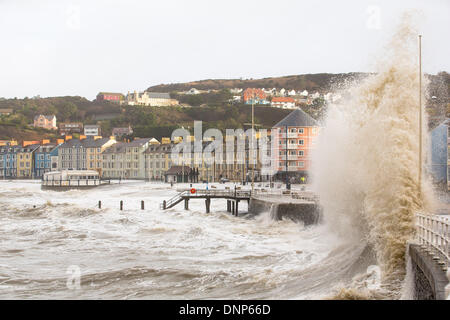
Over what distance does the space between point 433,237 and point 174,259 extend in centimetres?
1087

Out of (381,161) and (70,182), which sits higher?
(381,161)

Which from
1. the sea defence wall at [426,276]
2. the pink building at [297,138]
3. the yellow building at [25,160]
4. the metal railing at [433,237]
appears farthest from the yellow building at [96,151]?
the sea defence wall at [426,276]

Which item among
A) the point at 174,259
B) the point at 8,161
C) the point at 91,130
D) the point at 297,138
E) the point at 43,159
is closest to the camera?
the point at 174,259

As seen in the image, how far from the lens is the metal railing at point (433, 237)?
12594 mm

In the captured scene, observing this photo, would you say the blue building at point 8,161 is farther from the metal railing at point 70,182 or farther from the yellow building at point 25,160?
the metal railing at point 70,182

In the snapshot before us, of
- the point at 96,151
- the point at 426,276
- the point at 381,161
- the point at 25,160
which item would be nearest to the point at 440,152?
the point at 381,161

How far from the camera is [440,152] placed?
60.6 meters

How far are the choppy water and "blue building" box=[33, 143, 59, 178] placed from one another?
100 m

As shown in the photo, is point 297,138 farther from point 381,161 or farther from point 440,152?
point 381,161

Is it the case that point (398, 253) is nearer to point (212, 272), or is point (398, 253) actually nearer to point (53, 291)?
point (212, 272)

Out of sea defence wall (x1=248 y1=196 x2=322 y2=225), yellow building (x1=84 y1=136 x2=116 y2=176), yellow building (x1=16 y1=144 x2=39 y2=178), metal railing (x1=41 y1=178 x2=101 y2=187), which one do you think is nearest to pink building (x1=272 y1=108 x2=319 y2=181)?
metal railing (x1=41 y1=178 x2=101 y2=187)

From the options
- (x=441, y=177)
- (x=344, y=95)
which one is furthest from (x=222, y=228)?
(x=441, y=177)

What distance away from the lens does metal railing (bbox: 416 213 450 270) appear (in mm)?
12594

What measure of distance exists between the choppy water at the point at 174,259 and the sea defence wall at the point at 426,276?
1.70 m
